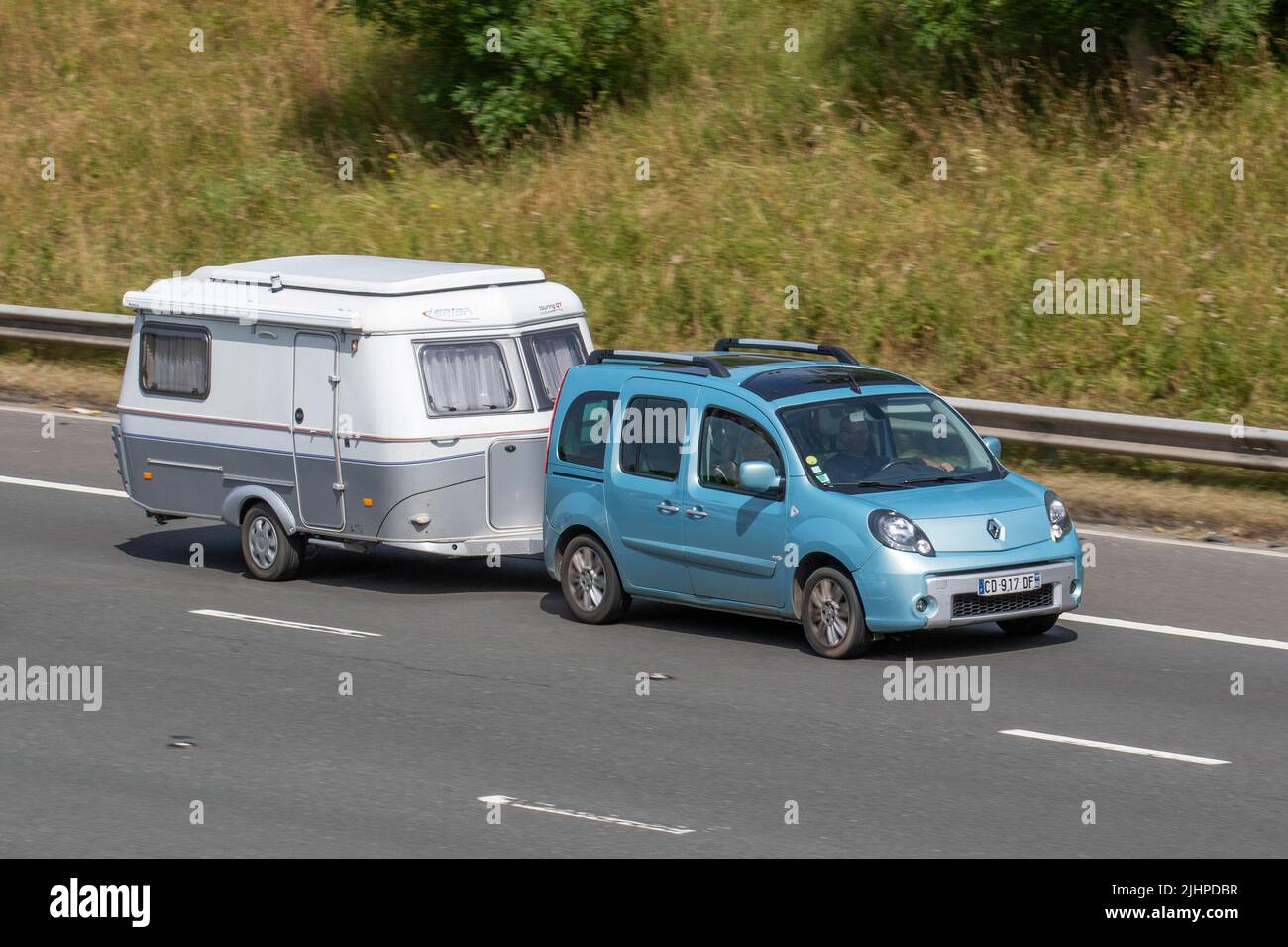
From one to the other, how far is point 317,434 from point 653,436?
2.72m

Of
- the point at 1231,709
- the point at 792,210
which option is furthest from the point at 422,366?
the point at 792,210

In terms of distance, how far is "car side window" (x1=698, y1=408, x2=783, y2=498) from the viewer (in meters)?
11.8

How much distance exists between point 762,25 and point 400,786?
18.7m

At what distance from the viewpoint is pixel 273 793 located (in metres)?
8.85

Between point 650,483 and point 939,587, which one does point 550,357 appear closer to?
point 650,483

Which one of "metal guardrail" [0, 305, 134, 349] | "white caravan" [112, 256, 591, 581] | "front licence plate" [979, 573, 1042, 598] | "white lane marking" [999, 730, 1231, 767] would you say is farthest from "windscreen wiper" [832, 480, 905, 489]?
"metal guardrail" [0, 305, 134, 349]

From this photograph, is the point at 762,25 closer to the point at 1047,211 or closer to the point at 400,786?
the point at 1047,211

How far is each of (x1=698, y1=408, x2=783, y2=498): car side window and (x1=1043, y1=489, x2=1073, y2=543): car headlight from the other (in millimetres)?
1692

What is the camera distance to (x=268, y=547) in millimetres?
14062

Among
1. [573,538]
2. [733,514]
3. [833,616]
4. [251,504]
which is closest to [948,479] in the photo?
[833,616]

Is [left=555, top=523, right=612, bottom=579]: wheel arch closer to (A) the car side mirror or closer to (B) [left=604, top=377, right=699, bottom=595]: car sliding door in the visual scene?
(B) [left=604, top=377, right=699, bottom=595]: car sliding door

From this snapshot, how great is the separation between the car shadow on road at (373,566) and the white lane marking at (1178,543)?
448cm

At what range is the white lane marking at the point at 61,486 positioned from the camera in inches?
670

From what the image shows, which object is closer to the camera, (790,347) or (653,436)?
(653,436)
